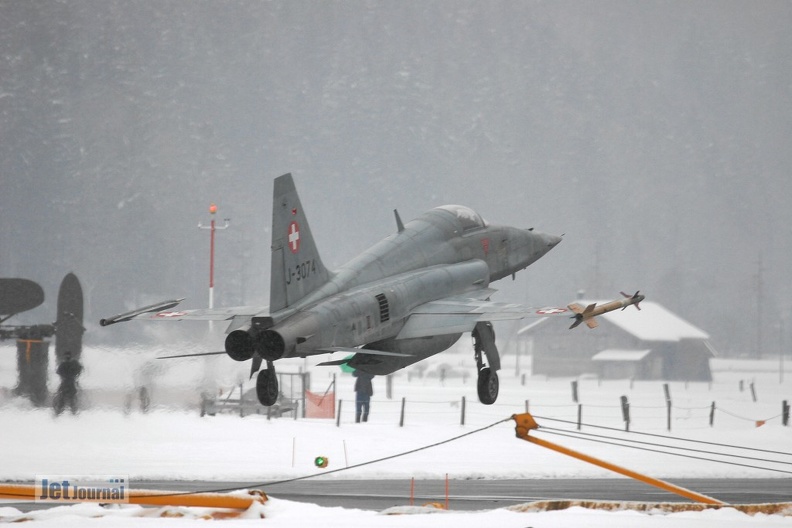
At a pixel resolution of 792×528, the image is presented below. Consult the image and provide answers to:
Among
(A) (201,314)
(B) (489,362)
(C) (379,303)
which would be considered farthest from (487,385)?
(A) (201,314)

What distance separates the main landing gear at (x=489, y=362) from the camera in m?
21.2

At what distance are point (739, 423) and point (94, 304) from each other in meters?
83.6

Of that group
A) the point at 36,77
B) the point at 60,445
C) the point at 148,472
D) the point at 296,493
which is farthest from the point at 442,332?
the point at 36,77

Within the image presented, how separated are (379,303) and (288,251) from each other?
2060mm

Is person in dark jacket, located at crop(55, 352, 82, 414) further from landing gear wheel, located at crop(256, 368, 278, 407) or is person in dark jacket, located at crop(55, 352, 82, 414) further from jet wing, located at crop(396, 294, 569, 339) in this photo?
landing gear wheel, located at crop(256, 368, 278, 407)

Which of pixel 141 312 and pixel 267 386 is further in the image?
pixel 141 312

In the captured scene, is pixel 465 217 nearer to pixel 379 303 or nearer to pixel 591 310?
pixel 379 303

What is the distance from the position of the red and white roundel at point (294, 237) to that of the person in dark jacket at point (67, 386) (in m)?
11.9

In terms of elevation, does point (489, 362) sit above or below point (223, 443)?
above

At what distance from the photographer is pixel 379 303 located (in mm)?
19688

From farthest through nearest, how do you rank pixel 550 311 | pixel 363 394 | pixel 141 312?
pixel 363 394, pixel 550 311, pixel 141 312

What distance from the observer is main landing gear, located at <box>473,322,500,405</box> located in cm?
2125

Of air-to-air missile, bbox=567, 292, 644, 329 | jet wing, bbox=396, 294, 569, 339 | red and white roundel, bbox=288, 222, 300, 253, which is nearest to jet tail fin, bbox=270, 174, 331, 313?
red and white roundel, bbox=288, 222, 300, 253

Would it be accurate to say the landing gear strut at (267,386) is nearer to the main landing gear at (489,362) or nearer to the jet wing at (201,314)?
the jet wing at (201,314)
